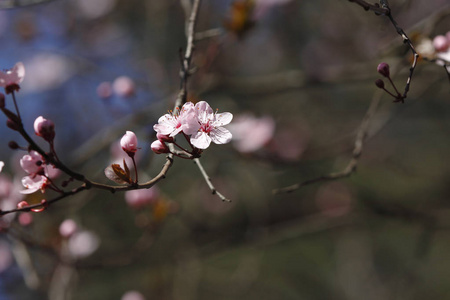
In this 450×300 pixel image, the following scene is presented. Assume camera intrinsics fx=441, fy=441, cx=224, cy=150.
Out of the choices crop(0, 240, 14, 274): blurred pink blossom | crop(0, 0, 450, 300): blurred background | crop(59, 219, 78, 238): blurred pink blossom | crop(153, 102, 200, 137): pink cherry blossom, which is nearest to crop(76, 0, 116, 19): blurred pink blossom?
crop(0, 0, 450, 300): blurred background

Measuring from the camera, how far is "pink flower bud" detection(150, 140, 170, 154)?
38.6 inches

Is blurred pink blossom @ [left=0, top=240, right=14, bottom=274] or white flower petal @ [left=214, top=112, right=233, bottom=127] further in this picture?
blurred pink blossom @ [left=0, top=240, right=14, bottom=274]

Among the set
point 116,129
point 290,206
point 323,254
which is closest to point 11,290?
point 116,129

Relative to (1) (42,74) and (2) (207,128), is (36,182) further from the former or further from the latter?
(1) (42,74)

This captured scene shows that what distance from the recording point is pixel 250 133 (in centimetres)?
250

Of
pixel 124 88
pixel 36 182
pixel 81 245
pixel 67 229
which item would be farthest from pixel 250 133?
pixel 36 182

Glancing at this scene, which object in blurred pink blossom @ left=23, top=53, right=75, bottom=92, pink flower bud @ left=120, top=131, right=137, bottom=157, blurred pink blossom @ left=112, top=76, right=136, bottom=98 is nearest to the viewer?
pink flower bud @ left=120, top=131, right=137, bottom=157

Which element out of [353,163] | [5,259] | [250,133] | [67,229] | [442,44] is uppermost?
[442,44]

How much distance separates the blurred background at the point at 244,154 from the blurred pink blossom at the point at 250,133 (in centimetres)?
1

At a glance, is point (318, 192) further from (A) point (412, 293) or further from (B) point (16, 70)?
(B) point (16, 70)

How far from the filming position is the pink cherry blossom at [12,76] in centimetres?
98

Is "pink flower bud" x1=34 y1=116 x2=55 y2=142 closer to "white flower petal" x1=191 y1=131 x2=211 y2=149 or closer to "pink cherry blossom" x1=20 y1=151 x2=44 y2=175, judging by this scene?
"pink cherry blossom" x1=20 y1=151 x2=44 y2=175

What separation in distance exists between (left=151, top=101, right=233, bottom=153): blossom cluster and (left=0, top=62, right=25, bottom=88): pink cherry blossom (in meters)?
0.33

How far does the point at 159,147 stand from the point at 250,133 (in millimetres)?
1551
